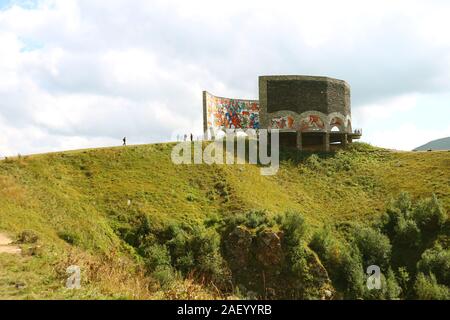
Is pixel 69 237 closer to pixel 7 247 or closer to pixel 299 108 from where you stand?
pixel 7 247

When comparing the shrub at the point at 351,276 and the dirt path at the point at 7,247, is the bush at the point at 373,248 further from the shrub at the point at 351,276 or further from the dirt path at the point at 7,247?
the dirt path at the point at 7,247

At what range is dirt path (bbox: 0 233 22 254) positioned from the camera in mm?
17375

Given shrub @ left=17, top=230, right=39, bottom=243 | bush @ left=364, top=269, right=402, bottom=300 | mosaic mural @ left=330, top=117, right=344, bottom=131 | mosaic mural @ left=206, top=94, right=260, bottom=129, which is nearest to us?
shrub @ left=17, top=230, right=39, bottom=243

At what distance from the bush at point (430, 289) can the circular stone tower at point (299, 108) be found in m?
28.0

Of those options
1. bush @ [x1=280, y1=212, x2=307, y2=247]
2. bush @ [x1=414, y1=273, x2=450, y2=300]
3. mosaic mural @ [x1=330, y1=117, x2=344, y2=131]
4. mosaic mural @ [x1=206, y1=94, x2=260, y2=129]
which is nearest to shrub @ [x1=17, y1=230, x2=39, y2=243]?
bush @ [x1=280, y1=212, x2=307, y2=247]

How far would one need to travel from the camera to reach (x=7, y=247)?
59.7 ft


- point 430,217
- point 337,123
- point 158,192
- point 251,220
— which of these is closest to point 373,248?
point 430,217

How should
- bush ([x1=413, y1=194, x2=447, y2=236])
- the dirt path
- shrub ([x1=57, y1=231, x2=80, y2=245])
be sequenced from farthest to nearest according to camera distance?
bush ([x1=413, y1=194, x2=447, y2=236])
shrub ([x1=57, y1=231, x2=80, y2=245])
the dirt path

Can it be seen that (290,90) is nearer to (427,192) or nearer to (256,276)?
(427,192)

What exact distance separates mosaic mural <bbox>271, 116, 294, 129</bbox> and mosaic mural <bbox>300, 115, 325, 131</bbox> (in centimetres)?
135

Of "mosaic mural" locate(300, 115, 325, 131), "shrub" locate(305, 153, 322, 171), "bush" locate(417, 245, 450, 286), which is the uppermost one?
"mosaic mural" locate(300, 115, 325, 131)

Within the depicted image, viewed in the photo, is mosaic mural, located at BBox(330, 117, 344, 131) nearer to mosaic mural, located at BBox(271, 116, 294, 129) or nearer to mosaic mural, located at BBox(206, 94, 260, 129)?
mosaic mural, located at BBox(271, 116, 294, 129)

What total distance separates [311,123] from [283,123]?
3592 millimetres
